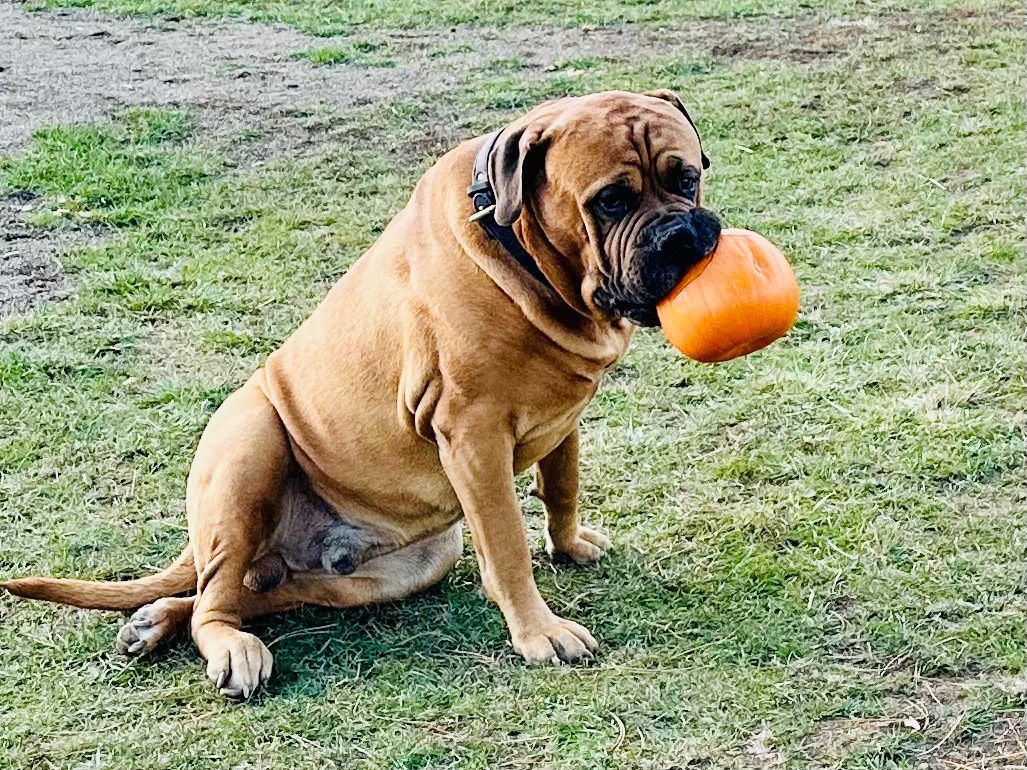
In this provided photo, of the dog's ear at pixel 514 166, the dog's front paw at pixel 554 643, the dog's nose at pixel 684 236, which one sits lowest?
the dog's front paw at pixel 554 643

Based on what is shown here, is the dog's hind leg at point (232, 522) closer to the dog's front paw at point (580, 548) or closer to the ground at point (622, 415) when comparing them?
the ground at point (622, 415)

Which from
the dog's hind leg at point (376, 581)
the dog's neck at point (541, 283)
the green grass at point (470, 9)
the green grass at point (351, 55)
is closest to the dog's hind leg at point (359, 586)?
the dog's hind leg at point (376, 581)

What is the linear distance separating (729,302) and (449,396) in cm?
74

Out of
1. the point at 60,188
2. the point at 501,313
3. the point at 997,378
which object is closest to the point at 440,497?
the point at 501,313

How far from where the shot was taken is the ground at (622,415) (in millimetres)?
3475

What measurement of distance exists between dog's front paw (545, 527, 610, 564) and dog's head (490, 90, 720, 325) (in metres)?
0.95

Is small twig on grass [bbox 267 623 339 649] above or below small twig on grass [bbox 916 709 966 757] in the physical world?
below

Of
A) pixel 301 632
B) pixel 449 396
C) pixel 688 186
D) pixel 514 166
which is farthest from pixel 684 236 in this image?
pixel 301 632

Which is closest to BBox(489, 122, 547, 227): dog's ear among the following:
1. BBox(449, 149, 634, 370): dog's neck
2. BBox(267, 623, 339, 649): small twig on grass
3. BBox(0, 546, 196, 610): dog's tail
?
BBox(449, 149, 634, 370): dog's neck

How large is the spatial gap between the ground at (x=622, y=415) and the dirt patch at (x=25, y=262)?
0.9 inches

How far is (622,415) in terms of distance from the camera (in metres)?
5.11

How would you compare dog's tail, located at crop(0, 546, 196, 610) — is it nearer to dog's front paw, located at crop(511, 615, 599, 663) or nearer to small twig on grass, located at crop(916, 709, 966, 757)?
dog's front paw, located at crop(511, 615, 599, 663)

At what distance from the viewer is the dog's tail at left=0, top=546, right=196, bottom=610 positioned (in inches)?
149

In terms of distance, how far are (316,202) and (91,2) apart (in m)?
5.42
